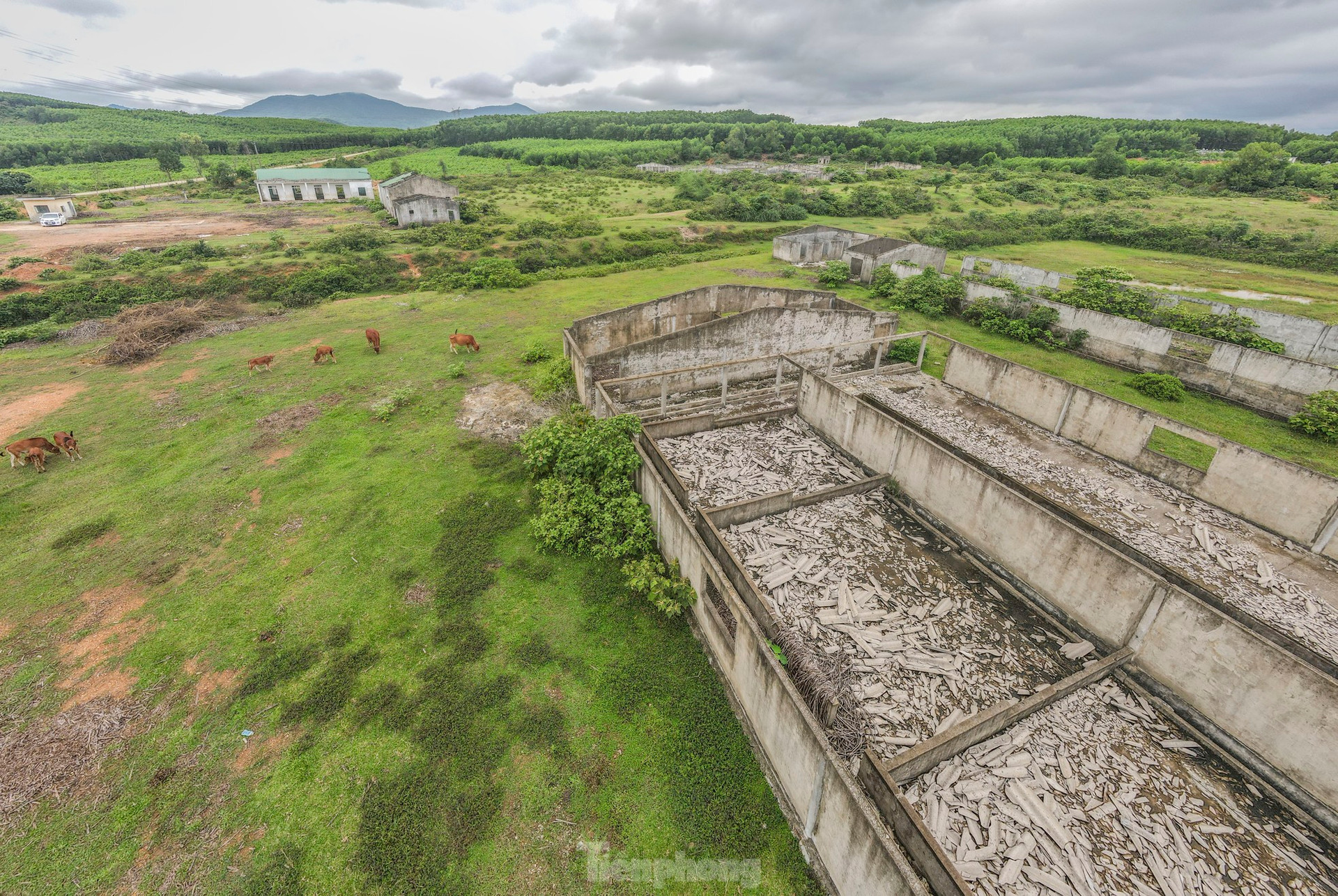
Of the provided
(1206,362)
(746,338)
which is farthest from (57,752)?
(1206,362)

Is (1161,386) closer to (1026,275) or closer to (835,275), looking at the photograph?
(1026,275)

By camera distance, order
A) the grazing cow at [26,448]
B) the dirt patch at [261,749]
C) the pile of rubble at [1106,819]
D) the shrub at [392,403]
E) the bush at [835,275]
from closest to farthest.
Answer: the pile of rubble at [1106,819] → the dirt patch at [261,749] → the grazing cow at [26,448] → the shrub at [392,403] → the bush at [835,275]

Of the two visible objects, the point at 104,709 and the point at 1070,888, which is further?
the point at 104,709

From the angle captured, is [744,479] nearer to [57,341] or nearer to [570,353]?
[570,353]

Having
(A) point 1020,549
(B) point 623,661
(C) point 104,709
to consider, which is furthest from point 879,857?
(C) point 104,709

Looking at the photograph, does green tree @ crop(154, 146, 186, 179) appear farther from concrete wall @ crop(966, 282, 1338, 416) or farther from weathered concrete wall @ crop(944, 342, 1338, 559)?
concrete wall @ crop(966, 282, 1338, 416)

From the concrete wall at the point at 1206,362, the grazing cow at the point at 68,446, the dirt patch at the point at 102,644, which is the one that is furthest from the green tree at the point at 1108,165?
the grazing cow at the point at 68,446

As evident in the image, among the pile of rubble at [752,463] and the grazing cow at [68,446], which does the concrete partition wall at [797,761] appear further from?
the grazing cow at [68,446]
